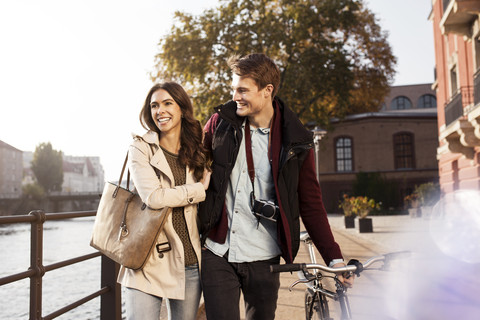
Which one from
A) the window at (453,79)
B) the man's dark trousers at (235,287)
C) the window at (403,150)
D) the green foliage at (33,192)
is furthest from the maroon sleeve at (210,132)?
the green foliage at (33,192)

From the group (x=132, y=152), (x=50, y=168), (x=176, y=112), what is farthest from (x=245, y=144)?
(x=50, y=168)

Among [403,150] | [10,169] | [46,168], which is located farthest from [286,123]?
[10,169]

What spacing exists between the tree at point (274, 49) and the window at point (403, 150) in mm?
17153

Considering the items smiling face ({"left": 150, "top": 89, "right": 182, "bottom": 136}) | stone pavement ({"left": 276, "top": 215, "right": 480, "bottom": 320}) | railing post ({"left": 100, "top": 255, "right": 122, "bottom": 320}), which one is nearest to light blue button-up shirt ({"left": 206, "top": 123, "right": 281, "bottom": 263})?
smiling face ({"left": 150, "top": 89, "right": 182, "bottom": 136})

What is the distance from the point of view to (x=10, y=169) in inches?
3738

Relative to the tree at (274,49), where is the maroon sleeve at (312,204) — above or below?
below

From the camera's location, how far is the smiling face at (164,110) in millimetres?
2723

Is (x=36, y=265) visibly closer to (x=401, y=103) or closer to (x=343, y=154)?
(x=343, y=154)

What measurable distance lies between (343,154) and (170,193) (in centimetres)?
3631

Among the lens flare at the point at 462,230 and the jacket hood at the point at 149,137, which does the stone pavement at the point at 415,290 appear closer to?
the lens flare at the point at 462,230

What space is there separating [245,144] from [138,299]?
40.7 inches

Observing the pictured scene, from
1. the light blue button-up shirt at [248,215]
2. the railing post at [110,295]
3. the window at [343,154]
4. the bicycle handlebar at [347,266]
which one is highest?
the window at [343,154]

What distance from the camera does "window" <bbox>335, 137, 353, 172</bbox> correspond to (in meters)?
37.6

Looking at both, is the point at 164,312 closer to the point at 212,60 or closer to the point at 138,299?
the point at 138,299
